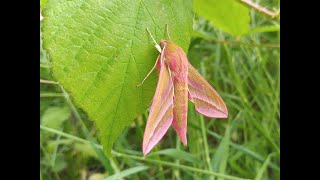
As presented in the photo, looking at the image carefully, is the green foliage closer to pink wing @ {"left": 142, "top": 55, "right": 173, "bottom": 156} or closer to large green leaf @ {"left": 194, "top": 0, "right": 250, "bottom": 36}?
large green leaf @ {"left": 194, "top": 0, "right": 250, "bottom": 36}

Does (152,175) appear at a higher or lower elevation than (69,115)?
lower

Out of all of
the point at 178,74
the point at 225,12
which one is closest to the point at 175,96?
the point at 178,74

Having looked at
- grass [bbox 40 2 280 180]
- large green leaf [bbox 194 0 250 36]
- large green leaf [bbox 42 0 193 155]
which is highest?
large green leaf [bbox 194 0 250 36]

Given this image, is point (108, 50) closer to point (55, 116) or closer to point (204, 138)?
point (204, 138)

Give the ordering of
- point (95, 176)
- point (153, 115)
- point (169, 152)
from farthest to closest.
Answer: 1. point (95, 176)
2. point (169, 152)
3. point (153, 115)

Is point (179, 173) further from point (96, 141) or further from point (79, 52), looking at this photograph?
point (79, 52)

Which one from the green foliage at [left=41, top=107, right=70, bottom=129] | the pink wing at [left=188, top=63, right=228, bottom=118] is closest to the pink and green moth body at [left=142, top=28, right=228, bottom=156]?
the pink wing at [left=188, top=63, right=228, bottom=118]

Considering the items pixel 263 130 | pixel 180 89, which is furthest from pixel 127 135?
pixel 180 89
